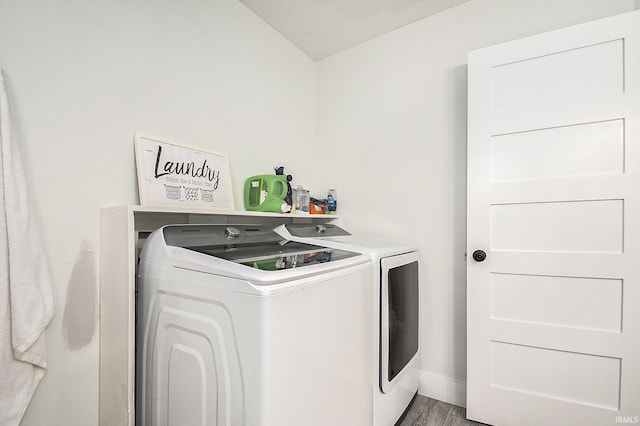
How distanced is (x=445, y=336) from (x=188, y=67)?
2.25 m

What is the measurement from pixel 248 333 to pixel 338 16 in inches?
84.0

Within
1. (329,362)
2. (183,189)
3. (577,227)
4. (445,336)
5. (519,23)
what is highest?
(519,23)

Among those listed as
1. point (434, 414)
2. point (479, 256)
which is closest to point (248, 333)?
point (479, 256)

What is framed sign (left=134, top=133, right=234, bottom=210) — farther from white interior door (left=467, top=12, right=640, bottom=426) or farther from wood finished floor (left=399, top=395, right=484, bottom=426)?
wood finished floor (left=399, top=395, right=484, bottom=426)

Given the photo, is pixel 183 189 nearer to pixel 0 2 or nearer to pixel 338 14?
pixel 0 2

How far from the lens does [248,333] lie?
86cm

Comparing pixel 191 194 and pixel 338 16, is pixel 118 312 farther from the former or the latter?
pixel 338 16

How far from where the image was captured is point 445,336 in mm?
1993

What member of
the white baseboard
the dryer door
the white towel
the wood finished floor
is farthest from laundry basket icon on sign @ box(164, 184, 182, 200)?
the white baseboard

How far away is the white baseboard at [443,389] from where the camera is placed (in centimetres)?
190

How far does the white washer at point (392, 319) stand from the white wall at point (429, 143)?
0.60 ft

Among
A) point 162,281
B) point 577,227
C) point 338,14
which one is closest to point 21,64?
point 162,281

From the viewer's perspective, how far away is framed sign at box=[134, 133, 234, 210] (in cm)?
139

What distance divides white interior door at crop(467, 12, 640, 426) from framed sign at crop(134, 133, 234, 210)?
1.46 metres
